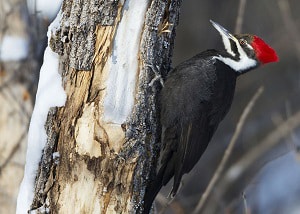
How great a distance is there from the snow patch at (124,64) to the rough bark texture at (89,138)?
33mm

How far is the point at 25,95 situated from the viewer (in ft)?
18.9

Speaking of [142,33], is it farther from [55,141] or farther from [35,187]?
[35,187]

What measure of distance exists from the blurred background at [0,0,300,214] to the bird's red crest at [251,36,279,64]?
0.75m

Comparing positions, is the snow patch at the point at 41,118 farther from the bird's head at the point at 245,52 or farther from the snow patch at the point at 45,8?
the snow patch at the point at 45,8

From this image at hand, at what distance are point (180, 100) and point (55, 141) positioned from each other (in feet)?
3.29

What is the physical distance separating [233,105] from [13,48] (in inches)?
176

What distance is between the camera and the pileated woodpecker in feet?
14.3

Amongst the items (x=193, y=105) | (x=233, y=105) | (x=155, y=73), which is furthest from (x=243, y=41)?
(x=233, y=105)

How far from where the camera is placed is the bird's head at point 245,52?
487cm

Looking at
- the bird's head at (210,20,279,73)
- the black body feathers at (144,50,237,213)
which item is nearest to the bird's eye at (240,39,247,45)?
the bird's head at (210,20,279,73)

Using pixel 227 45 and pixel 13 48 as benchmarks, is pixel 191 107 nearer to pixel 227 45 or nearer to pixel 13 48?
pixel 227 45

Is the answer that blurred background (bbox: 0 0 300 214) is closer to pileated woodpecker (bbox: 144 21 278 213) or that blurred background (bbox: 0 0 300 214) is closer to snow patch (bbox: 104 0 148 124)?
pileated woodpecker (bbox: 144 21 278 213)

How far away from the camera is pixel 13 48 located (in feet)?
18.9

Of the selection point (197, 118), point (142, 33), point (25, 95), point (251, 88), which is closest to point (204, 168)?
point (251, 88)
